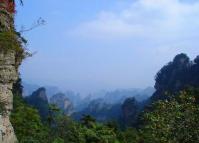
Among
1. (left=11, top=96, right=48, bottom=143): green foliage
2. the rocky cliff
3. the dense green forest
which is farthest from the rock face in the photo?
(left=11, top=96, right=48, bottom=143): green foliage

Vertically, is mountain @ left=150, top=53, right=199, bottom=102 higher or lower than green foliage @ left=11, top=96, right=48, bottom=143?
higher

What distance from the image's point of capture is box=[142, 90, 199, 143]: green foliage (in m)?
15.3

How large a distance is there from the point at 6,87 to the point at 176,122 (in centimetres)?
592

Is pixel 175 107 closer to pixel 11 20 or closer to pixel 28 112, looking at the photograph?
pixel 11 20

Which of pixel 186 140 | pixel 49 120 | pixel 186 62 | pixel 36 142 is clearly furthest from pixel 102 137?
pixel 186 62

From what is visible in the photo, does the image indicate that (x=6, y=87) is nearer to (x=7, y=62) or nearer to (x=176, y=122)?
(x=7, y=62)

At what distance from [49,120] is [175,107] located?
12668 millimetres

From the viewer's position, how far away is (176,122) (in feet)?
52.4

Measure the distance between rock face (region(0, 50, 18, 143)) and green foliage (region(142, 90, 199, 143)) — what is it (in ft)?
16.4

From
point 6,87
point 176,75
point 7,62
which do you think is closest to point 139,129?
point 6,87

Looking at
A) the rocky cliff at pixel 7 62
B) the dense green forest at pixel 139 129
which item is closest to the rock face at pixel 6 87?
the rocky cliff at pixel 7 62

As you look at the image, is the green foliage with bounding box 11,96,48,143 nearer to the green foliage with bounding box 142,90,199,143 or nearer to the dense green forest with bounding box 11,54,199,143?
the dense green forest with bounding box 11,54,199,143

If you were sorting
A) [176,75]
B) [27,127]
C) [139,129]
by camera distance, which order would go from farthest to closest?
[176,75] → [139,129] → [27,127]

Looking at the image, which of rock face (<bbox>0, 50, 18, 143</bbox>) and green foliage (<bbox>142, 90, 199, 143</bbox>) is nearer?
green foliage (<bbox>142, 90, 199, 143</bbox>)
